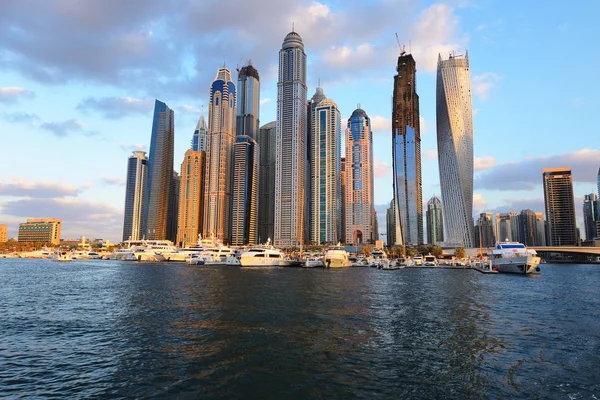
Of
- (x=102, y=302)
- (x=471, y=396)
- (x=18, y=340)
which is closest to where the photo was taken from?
(x=471, y=396)

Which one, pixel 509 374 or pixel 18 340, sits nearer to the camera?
pixel 509 374

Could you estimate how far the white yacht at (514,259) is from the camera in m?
127

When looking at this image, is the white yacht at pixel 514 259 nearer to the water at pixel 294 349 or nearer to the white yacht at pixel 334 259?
the white yacht at pixel 334 259

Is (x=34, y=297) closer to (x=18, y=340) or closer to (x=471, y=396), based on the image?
(x=18, y=340)

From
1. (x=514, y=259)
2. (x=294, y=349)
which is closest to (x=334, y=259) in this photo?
(x=514, y=259)

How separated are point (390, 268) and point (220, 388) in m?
163

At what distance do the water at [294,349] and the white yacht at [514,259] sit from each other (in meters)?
77.3

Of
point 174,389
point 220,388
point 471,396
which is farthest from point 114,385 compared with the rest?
point 471,396

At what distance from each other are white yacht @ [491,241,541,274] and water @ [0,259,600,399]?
77.3 metres

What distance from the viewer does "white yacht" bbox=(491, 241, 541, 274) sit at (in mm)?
126562

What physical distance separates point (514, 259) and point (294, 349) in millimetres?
125159

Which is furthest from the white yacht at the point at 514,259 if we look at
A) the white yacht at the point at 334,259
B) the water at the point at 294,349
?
the water at the point at 294,349

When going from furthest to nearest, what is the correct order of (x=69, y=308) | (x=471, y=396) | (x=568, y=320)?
(x=69, y=308) < (x=568, y=320) < (x=471, y=396)

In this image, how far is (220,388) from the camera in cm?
2289
